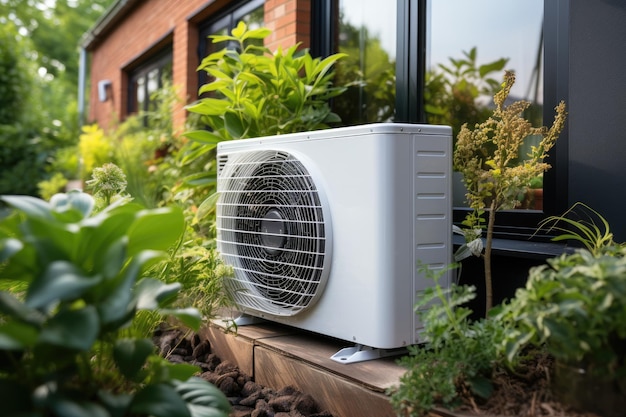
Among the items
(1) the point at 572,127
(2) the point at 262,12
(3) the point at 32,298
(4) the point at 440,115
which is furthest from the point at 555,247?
(2) the point at 262,12

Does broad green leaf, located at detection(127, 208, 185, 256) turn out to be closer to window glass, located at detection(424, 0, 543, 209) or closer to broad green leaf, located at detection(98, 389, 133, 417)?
broad green leaf, located at detection(98, 389, 133, 417)

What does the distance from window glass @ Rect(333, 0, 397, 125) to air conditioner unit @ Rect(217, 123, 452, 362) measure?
3.60 feet

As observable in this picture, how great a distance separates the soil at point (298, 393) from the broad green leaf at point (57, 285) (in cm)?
80

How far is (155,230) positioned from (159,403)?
355 millimetres

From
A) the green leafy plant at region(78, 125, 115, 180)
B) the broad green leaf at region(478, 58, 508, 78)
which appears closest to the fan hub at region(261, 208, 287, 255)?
the broad green leaf at region(478, 58, 508, 78)

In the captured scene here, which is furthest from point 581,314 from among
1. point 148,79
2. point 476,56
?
point 148,79

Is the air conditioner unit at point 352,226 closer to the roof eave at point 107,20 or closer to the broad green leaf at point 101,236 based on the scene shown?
the broad green leaf at point 101,236

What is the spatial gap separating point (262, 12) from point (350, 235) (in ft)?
8.38

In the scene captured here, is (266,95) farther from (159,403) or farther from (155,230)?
(159,403)

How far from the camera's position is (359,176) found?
178 centimetres

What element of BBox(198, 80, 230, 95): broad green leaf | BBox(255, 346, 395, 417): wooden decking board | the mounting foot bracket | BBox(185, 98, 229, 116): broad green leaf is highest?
BBox(198, 80, 230, 95): broad green leaf

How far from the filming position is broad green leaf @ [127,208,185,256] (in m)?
1.27

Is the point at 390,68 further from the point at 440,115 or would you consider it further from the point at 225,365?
the point at 225,365

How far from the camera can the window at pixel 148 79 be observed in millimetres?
6097
